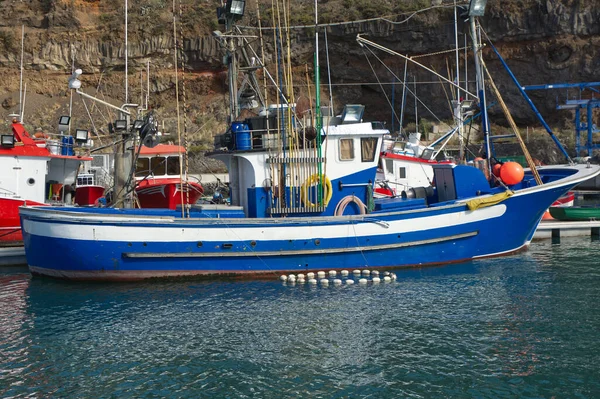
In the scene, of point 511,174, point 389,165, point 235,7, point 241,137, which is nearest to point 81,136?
point 235,7

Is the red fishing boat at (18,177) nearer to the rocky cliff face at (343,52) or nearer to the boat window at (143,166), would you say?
the boat window at (143,166)

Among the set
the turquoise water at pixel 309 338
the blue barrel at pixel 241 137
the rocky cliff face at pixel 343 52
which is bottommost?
the turquoise water at pixel 309 338

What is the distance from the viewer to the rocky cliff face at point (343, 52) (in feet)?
172

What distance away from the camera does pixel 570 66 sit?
172 feet

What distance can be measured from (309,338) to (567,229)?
48.5ft

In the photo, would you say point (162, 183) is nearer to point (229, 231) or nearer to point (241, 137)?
point (241, 137)

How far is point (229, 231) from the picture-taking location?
632 inches

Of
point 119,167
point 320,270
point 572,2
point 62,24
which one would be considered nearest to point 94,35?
point 62,24

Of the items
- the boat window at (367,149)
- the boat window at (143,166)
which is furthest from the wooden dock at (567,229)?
the boat window at (143,166)

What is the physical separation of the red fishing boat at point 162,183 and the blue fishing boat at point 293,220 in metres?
5.48

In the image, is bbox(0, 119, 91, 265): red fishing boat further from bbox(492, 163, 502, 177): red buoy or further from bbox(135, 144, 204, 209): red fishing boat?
bbox(492, 163, 502, 177): red buoy

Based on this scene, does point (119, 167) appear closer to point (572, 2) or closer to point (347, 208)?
point (347, 208)

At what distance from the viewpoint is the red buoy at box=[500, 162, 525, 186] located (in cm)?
1812

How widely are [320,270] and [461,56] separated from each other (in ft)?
131
